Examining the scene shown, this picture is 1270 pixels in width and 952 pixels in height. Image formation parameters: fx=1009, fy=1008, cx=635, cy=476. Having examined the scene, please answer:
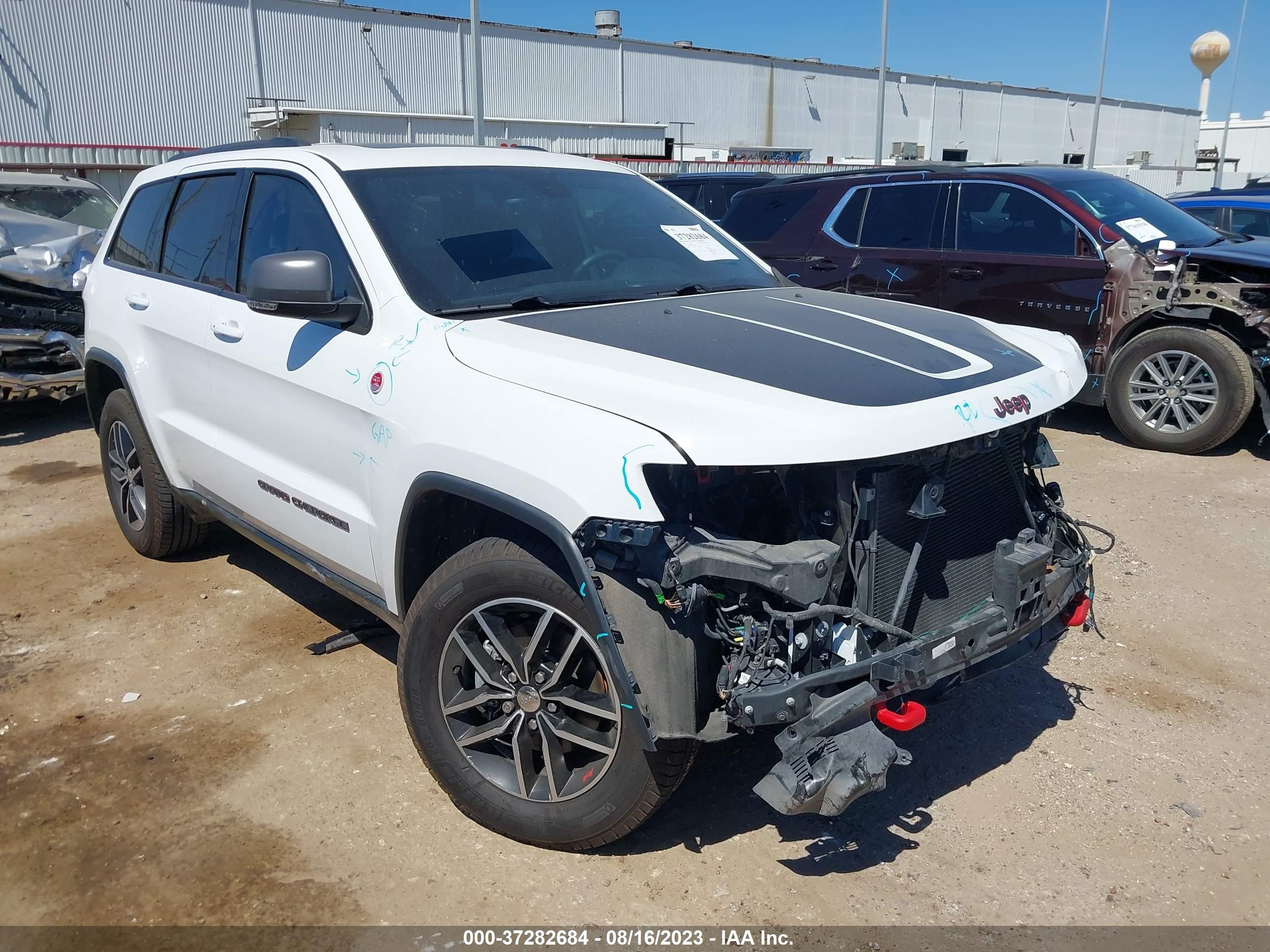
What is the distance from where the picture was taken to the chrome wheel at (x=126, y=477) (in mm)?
5195

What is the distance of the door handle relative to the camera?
153 inches

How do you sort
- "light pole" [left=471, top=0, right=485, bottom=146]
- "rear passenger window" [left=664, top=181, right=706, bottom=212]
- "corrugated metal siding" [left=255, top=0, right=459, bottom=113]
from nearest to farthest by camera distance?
"rear passenger window" [left=664, top=181, right=706, bottom=212], "light pole" [left=471, top=0, right=485, bottom=146], "corrugated metal siding" [left=255, top=0, right=459, bottom=113]

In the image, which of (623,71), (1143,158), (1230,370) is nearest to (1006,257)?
(1230,370)

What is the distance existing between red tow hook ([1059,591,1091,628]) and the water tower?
1628 inches

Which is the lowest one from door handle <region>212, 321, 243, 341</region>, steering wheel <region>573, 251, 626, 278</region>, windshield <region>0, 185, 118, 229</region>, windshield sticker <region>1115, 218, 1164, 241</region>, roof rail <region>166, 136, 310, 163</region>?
door handle <region>212, 321, 243, 341</region>

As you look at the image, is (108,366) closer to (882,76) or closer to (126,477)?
(126,477)

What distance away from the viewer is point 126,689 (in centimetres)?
405

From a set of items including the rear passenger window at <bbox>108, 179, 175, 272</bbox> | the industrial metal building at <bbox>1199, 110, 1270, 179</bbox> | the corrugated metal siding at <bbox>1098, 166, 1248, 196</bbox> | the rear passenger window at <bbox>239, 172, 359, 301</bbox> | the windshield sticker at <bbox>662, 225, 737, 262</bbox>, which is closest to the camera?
the rear passenger window at <bbox>239, 172, 359, 301</bbox>

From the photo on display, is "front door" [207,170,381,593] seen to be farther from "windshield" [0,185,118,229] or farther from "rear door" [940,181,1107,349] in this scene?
"windshield" [0,185,118,229]

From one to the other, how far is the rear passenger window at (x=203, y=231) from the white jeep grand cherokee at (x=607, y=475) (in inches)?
2.9

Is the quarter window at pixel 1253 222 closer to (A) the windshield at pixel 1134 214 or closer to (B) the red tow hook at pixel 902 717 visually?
(A) the windshield at pixel 1134 214

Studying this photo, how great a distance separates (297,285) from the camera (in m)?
3.14

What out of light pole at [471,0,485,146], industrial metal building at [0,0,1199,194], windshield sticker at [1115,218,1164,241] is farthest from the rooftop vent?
windshield sticker at [1115,218,1164,241]

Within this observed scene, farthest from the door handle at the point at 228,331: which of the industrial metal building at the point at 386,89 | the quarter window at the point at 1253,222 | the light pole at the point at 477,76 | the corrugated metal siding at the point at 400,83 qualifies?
the corrugated metal siding at the point at 400,83
